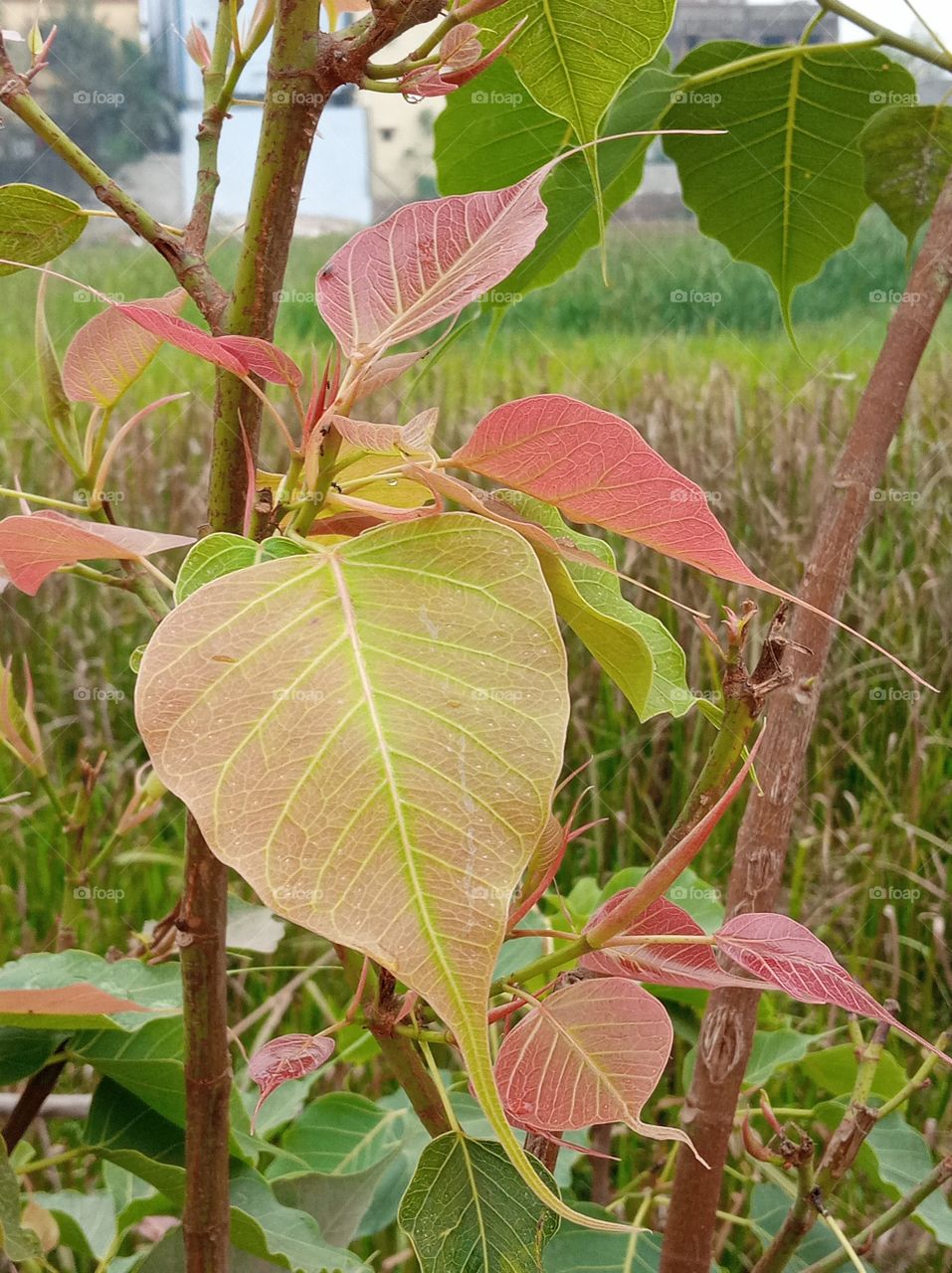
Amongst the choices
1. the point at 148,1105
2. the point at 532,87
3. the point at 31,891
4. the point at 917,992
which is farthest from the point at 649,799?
the point at 532,87

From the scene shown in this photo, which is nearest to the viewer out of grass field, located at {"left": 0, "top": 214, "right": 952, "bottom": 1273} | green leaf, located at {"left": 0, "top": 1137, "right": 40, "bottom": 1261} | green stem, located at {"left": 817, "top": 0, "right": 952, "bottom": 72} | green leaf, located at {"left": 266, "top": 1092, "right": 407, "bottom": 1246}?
green leaf, located at {"left": 0, "top": 1137, "right": 40, "bottom": 1261}

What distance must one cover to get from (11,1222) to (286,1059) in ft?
0.28

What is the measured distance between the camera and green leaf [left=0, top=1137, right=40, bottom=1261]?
216 mm

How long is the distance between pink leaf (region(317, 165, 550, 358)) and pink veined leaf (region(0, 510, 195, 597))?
0.04m

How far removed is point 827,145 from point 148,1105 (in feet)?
1.30

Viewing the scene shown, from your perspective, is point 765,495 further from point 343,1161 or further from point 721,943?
point 721,943

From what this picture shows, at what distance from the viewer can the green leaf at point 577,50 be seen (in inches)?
7.8

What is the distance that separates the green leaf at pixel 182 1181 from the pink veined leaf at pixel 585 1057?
0.12 metres

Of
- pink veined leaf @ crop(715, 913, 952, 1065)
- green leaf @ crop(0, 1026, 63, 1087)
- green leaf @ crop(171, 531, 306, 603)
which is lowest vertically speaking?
green leaf @ crop(0, 1026, 63, 1087)
